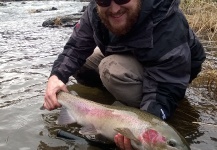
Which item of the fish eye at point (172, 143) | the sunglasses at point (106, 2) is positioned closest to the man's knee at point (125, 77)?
the sunglasses at point (106, 2)

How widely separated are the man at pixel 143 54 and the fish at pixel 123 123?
0.15 metres

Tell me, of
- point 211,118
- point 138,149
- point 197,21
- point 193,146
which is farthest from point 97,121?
point 197,21

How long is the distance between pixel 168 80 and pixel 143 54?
32cm

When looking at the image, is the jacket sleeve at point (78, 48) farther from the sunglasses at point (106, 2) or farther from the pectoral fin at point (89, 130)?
the pectoral fin at point (89, 130)

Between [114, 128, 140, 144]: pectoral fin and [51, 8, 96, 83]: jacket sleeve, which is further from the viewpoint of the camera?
[51, 8, 96, 83]: jacket sleeve

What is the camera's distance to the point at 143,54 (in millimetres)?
2820

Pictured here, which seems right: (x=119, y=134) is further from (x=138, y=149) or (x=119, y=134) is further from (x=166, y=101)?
(x=166, y=101)

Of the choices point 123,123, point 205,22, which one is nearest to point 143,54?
point 123,123

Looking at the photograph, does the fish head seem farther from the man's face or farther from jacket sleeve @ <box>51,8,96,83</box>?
jacket sleeve @ <box>51,8,96,83</box>

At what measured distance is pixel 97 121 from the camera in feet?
8.43

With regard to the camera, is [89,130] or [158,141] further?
[89,130]

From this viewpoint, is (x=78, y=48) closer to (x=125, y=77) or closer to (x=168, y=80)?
(x=125, y=77)

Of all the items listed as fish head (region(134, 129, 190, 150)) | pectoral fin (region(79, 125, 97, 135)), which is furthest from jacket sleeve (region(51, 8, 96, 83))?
fish head (region(134, 129, 190, 150))

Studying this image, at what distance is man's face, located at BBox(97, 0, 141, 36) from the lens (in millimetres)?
2805
